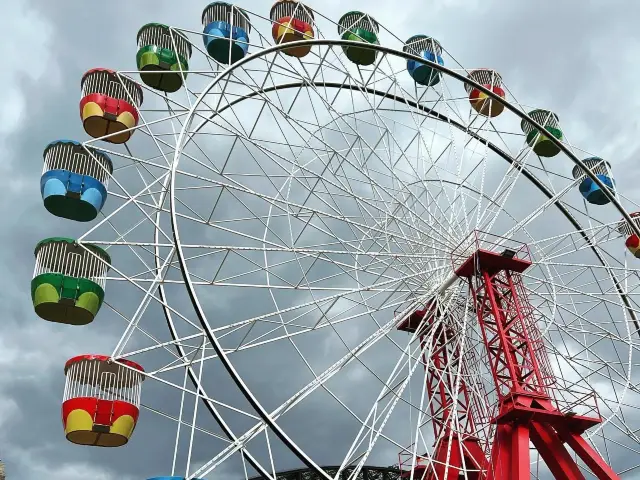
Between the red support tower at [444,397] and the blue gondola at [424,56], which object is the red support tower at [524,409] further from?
the blue gondola at [424,56]

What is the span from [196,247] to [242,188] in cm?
222

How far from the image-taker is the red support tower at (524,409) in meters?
13.2

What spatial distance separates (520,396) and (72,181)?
33.4 ft

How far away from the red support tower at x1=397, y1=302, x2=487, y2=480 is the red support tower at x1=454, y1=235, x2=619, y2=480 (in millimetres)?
1797

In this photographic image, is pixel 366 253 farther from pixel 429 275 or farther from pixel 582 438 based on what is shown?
pixel 582 438

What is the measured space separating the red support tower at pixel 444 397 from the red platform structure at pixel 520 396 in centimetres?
104

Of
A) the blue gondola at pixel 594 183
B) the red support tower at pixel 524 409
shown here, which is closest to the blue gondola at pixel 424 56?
the blue gondola at pixel 594 183

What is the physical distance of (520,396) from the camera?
13391mm

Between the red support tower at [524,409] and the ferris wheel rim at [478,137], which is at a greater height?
the ferris wheel rim at [478,137]

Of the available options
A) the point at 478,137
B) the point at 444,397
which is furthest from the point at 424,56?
the point at 444,397

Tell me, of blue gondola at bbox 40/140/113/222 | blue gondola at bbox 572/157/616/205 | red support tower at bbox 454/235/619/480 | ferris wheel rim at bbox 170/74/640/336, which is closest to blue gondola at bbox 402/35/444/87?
ferris wheel rim at bbox 170/74/640/336

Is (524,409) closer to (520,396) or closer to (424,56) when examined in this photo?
(520,396)

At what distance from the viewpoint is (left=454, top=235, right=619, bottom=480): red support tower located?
1319 centimetres

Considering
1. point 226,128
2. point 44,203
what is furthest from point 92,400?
point 226,128
